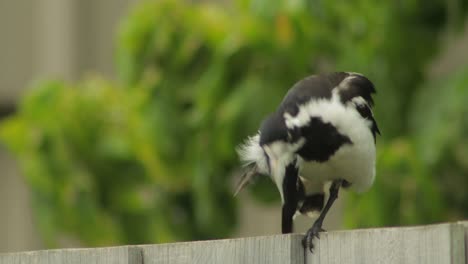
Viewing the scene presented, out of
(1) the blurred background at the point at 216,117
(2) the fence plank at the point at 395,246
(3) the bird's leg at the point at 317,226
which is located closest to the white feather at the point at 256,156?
(3) the bird's leg at the point at 317,226

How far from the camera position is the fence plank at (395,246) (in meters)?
2.83

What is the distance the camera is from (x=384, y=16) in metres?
6.07

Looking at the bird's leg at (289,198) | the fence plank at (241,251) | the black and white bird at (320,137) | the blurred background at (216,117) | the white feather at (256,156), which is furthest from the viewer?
the blurred background at (216,117)

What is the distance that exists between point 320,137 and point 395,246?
149cm

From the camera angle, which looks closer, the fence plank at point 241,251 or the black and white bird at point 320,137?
the fence plank at point 241,251

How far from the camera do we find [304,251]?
3.14 meters

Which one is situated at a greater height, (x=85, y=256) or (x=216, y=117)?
(x=216, y=117)

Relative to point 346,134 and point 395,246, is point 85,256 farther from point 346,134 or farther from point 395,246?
point 346,134

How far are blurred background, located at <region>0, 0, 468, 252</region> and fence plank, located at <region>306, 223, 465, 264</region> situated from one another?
2410mm

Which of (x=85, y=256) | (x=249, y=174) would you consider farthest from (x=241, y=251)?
(x=249, y=174)

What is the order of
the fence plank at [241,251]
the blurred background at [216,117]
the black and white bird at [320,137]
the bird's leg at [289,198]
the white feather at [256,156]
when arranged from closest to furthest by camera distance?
the fence plank at [241,251] < the bird's leg at [289,198] < the black and white bird at [320,137] < the white feather at [256,156] < the blurred background at [216,117]

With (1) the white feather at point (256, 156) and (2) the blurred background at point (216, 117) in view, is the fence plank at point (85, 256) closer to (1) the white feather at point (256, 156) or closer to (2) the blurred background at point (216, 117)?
(1) the white feather at point (256, 156)

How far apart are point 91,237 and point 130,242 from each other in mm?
264

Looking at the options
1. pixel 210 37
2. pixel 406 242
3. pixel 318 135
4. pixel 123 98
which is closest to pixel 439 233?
pixel 406 242
